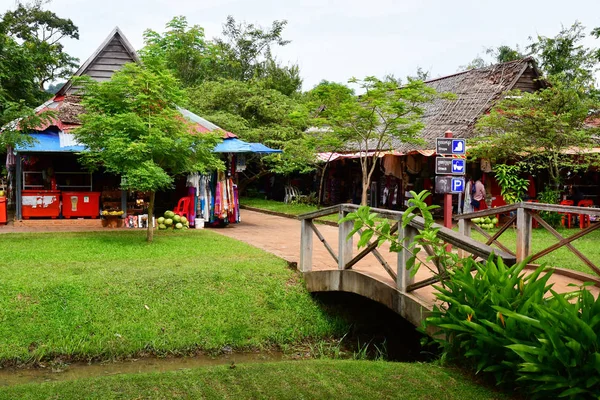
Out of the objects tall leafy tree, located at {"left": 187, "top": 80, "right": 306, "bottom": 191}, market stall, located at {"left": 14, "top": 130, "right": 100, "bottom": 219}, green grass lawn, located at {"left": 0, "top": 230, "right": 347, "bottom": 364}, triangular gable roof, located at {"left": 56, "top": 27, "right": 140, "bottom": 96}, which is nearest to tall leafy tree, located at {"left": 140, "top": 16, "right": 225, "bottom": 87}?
tall leafy tree, located at {"left": 187, "top": 80, "right": 306, "bottom": 191}

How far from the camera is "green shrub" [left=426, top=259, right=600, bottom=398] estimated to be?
12.1ft

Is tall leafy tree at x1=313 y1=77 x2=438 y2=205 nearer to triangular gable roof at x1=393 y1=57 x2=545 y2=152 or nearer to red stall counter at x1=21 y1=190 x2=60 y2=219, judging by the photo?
triangular gable roof at x1=393 y1=57 x2=545 y2=152

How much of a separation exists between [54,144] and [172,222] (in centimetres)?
339

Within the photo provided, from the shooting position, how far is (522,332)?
13.5ft

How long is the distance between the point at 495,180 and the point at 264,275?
10.5m

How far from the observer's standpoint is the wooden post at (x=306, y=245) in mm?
8610

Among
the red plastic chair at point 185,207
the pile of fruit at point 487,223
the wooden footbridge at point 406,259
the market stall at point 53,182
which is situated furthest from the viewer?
the red plastic chair at point 185,207

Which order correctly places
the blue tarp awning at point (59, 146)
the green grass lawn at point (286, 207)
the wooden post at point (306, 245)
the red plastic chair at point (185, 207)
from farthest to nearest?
1. the green grass lawn at point (286, 207)
2. the red plastic chair at point (185, 207)
3. the blue tarp awning at point (59, 146)
4. the wooden post at point (306, 245)

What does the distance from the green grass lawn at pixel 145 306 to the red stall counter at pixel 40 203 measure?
4705 mm

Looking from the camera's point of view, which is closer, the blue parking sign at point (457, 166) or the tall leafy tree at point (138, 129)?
the blue parking sign at point (457, 166)

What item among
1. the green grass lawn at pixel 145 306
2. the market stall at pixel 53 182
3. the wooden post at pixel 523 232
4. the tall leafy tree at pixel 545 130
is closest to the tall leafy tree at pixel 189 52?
the market stall at pixel 53 182

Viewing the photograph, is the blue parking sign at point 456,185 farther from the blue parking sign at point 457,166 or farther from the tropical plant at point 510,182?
the tropical plant at point 510,182

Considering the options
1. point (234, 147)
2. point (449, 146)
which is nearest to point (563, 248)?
point (449, 146)

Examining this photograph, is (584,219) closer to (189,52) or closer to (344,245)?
(344,245)
